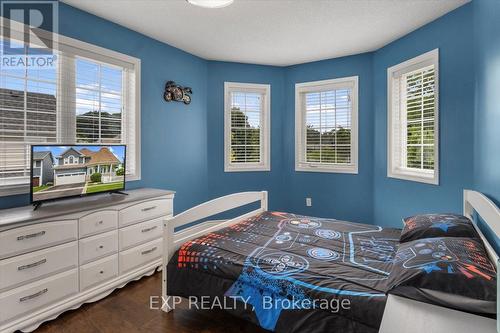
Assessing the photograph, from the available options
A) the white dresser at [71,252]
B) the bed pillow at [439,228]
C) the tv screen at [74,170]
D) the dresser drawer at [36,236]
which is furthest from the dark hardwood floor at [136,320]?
the bed pillow at [439,228]

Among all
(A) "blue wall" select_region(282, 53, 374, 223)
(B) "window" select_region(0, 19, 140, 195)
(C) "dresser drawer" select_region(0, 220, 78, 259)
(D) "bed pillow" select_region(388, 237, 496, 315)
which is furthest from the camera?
(A) "blue wall" select_region(282, 53, 374, 223)

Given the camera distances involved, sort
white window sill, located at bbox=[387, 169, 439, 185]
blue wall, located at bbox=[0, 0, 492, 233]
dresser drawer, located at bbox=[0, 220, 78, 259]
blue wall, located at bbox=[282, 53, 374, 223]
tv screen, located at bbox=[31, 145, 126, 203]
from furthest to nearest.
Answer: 1. blue wall, located at bbox=[282, 53, 374, 223]
2. white window sill, located at bbox=[387, 169, 439, 185]
3. blue wall, located at bbox=[0, 0, 492, 233]
4. tv screen, located at bbox=[31, 145, 126, 203]
5. dresser drawer, located at bbox=[0, 220, 78, 259]

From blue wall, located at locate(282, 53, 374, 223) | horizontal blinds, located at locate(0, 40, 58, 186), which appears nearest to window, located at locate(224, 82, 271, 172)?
blue wall, located at locate(282, 53, 374, 223)

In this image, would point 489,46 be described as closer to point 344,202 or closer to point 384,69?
point 384,69

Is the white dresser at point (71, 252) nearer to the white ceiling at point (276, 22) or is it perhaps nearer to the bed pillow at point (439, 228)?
the white ceiling at point (276, 22)

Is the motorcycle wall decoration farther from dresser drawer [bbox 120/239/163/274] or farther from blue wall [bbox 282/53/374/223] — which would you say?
dresser drawer [bbox 120/239/163/274]

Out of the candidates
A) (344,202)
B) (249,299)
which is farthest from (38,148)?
(344,202)

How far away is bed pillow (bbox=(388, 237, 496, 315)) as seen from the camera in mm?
1289

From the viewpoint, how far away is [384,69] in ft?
12.1

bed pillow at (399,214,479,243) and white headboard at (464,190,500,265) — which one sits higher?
white headboard at (464,190,500,265)

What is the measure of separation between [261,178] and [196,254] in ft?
8.49

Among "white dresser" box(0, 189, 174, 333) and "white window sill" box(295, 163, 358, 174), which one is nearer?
"white dresser" box(0, 189, 174, 333)

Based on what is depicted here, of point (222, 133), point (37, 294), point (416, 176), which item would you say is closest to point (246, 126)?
point (222, 133)

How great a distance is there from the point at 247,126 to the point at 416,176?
8.04 feet
